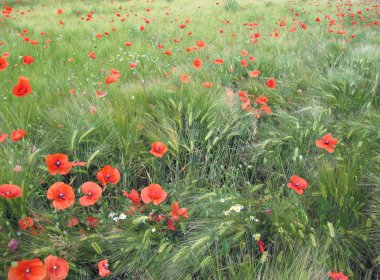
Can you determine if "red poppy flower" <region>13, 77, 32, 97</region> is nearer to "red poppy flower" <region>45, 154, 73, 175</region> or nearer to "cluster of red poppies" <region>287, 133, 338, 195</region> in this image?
"red poppy flower" <region>45, 154, 73, 175</region>

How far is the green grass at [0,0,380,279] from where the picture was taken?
1.47 meters

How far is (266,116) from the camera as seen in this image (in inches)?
102

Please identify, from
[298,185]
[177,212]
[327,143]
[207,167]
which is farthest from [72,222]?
[327,143]

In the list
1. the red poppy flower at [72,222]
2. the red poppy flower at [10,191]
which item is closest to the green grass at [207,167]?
the red poppy flower at [72,222]

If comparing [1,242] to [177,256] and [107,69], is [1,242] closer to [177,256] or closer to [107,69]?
[177,256]

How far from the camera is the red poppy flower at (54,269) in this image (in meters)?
1.25

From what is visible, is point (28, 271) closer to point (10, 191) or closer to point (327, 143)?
point (10, 191)

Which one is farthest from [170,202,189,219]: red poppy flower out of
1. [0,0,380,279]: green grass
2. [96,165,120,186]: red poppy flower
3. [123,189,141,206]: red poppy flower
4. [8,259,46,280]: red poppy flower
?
[8,259,46,280]: red poppy flower

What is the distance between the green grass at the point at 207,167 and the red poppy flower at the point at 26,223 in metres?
0.06

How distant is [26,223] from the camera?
1455 mm

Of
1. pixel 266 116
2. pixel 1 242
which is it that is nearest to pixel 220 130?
pixel 266 116

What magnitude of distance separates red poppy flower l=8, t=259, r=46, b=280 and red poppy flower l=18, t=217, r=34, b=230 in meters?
0.25

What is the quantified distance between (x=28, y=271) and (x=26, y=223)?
0.96 feet

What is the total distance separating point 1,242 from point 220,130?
Answer: 4.58 feet
